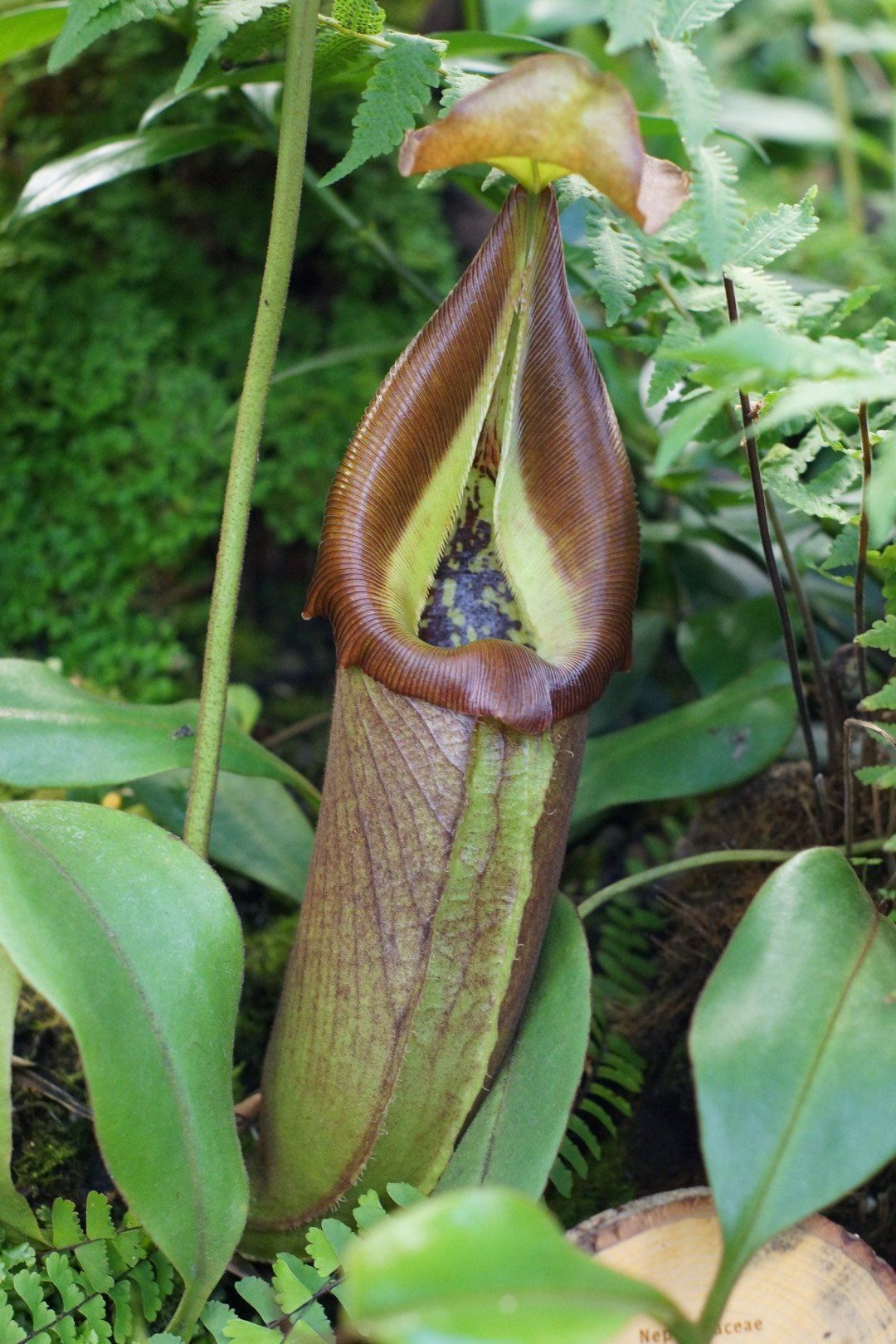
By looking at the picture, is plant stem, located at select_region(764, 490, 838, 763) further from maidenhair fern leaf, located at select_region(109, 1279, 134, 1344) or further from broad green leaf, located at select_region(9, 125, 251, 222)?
maidenhair fern leaf, located at select_region(109, 1279, 134, 1344)

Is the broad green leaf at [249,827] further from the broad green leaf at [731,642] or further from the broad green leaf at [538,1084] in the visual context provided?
the broad green leaf at [731,642]

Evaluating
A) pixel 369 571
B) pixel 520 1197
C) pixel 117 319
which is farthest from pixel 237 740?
pixel 117 319

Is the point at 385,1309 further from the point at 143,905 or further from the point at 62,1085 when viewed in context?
the point at 62,1085

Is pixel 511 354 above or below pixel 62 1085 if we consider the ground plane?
above

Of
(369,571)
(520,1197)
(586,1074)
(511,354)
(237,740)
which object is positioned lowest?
(586,1074)

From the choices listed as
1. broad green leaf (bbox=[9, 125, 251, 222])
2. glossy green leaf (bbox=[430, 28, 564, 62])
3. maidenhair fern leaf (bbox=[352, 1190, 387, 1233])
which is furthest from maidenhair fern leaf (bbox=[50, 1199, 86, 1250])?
glossy green leaf (bbox=[430, 28, 564, 62])

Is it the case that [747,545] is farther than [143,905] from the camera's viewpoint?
Yes
